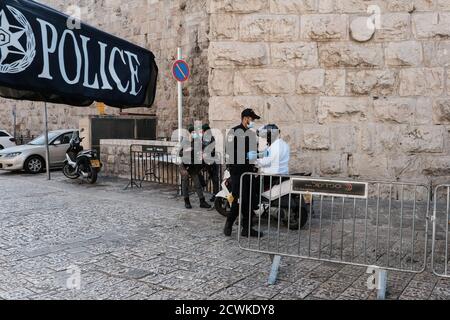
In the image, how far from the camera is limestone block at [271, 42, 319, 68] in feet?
26.5

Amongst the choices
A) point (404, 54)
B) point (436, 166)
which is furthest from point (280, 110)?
point (436, 166)

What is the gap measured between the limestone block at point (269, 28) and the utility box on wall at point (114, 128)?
7257mm

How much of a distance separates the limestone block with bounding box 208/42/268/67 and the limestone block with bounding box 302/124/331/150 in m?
1.56

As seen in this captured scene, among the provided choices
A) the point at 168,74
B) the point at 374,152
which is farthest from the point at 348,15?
the point at 168,74

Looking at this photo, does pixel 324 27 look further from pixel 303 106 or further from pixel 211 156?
pixel 211 156

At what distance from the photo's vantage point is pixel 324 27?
796cm

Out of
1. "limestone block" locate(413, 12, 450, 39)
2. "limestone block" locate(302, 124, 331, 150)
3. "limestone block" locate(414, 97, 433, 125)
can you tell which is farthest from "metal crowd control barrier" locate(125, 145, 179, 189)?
"limestone block" locate(413, 12, 450, 39)

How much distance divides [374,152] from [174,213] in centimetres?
391

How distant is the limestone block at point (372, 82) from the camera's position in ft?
25.7

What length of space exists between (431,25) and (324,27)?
6.17 feet

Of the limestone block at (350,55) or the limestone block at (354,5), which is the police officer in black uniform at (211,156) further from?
the limestone block at (354,5)
